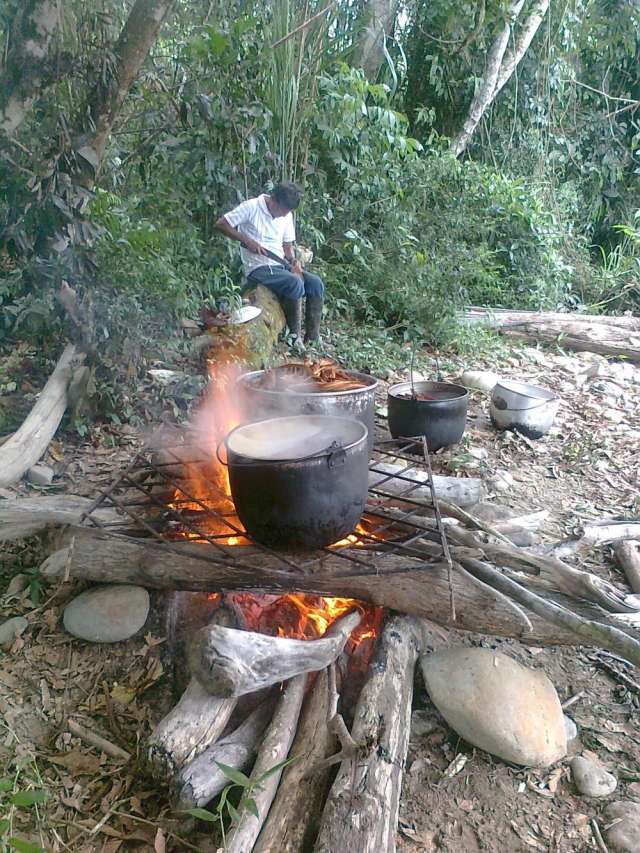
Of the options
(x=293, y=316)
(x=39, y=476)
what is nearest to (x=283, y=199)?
(x=293, y=316)

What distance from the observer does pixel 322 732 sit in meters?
1.99

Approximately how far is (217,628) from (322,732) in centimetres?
48

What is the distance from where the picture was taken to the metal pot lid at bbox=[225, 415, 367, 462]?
229 centimetres

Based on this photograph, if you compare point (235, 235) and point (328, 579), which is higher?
point (235, 235)

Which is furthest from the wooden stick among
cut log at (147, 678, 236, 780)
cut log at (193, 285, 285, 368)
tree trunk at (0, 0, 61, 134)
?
tree trunk at (0, 0, 61, 134)

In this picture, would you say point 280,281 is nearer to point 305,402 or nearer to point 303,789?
point 305,402

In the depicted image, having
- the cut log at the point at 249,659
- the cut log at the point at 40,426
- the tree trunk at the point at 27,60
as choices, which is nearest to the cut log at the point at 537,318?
the cut log at the point at 40,426

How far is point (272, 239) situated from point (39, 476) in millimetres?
3578

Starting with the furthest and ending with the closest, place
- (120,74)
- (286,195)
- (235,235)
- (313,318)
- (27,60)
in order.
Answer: (313,318) < (235,235) < (286,195) < (120,74) < (27,60)

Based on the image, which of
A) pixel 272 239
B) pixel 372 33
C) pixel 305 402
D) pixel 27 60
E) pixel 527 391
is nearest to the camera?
pixel 305 402

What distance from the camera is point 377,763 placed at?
1.85m

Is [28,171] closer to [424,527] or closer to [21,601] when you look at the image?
[21,601]

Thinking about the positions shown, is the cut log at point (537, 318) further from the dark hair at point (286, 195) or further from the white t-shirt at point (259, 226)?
the dark hair at point (286, 195)

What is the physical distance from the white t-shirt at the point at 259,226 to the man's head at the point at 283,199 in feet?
0.24
